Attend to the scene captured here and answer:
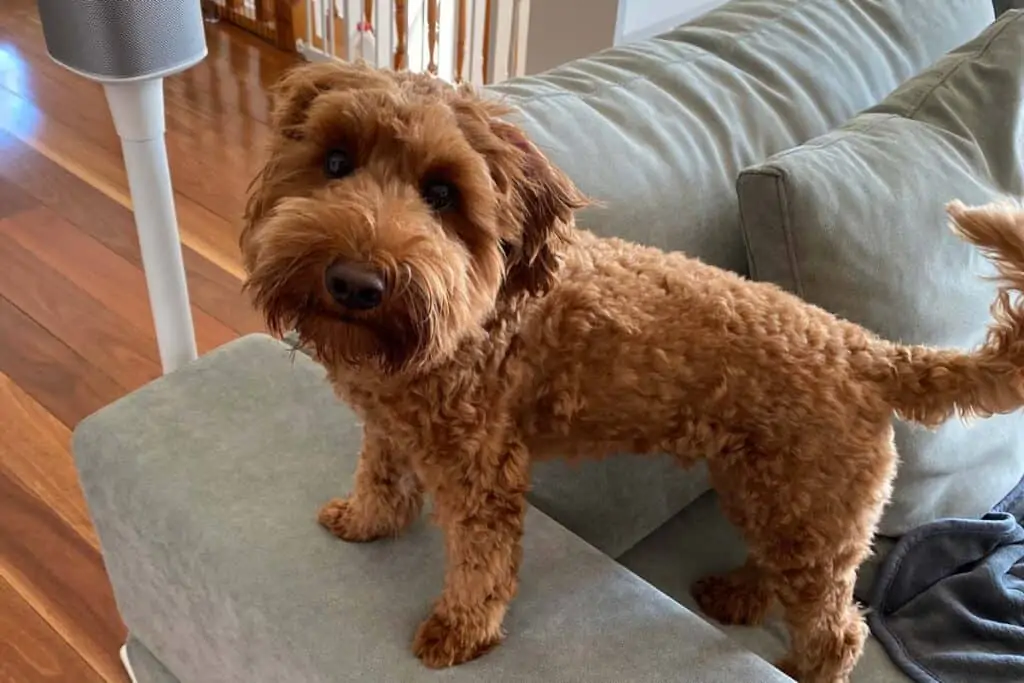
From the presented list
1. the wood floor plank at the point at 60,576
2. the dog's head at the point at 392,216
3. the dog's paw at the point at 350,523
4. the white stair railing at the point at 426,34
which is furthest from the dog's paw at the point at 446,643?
the white stair railing at the point at 426,34

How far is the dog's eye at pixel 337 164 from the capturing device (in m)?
0.95

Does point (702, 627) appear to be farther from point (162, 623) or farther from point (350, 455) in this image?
point (162, 623)

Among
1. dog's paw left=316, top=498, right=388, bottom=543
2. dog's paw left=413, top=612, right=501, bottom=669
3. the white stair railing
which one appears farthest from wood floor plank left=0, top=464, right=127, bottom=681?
the white stair railing

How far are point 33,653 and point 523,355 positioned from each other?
111cm

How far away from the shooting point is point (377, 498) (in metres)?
1.08

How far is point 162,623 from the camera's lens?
118cm

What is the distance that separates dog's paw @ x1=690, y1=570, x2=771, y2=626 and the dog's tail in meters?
0.33

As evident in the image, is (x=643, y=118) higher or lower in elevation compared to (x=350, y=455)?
higher

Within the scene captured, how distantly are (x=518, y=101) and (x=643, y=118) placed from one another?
0.60 ft

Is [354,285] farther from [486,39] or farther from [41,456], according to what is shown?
[486,39]

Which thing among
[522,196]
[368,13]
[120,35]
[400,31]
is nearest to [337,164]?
[522,196]

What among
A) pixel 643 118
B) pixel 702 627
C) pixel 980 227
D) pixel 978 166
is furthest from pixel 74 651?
pixel 978 166

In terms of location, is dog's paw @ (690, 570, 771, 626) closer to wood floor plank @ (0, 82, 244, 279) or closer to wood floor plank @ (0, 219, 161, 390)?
wood floor plank @ (0, 219, 161, 390)

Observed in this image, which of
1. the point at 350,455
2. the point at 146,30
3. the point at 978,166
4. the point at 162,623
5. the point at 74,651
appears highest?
the point at 146,30
